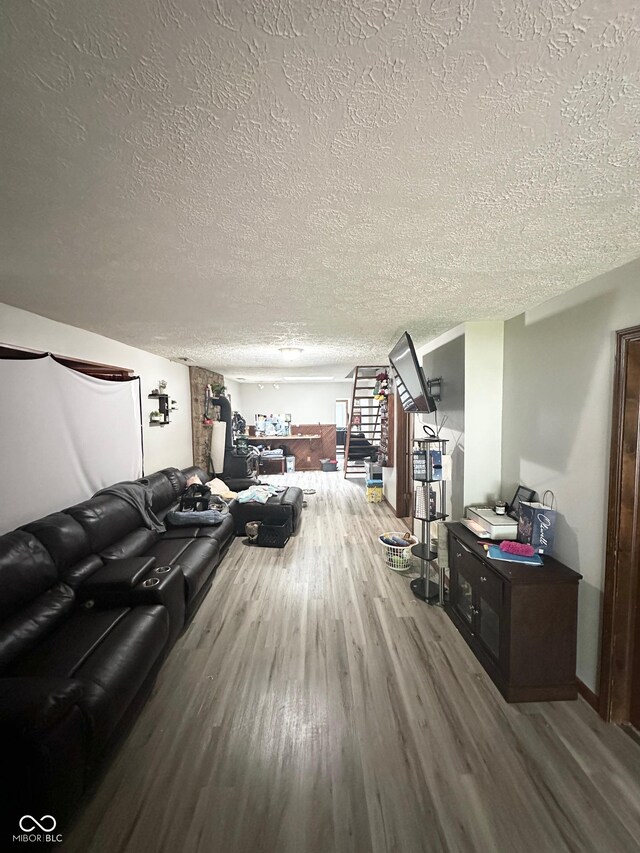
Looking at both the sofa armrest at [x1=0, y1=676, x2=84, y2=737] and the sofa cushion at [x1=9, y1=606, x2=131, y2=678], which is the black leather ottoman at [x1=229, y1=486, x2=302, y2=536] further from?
the sofa armrest at [x1=0, y1=676, x2=84, y2=737]

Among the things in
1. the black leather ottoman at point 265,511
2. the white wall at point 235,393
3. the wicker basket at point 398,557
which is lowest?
the wicker basket at point 398,557

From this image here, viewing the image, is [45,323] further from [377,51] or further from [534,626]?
[534,626]

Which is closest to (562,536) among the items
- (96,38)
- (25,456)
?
(96,38)

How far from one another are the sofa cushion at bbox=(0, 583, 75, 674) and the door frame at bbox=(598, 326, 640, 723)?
3076 mm

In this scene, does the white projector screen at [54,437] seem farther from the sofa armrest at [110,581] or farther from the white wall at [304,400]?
the white wall at [304,400]

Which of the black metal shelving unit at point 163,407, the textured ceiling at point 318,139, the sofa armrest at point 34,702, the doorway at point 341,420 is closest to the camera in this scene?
the textured ceiling at point 318,139

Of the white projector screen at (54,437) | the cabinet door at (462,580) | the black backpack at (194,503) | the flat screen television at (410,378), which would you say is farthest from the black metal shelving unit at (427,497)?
the white projector screen at (54,437)

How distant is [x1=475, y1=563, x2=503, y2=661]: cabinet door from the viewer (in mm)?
1940

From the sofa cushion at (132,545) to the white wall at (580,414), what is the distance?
3.16 meters

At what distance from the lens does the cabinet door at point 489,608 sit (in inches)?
76.4

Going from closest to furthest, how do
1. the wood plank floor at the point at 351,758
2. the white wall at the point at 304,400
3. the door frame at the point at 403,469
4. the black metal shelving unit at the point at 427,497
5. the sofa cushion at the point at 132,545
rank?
the wood plank floor at the point at 351,758 < the sofa cushion at the point at 132,545 < the black metal shelving unit at the point at 427,497 < the door frame at the point at 403,469 < the white wall at the point at 304,400

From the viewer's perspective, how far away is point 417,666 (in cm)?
210

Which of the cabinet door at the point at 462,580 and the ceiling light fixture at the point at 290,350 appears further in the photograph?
the ceiling light fixture at the point at 290,350

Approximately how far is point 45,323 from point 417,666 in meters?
3.80
